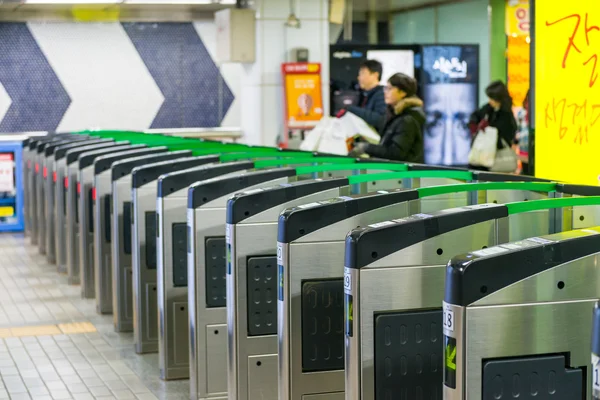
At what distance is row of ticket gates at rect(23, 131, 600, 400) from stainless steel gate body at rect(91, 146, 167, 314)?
0.75 ft

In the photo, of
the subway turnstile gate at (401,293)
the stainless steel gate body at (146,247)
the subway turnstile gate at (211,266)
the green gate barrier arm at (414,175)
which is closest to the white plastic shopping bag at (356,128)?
the stainless steel gate body at (146,247)

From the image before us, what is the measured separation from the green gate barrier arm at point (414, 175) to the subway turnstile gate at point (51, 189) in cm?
504

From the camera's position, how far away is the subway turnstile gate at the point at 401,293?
10.3ft

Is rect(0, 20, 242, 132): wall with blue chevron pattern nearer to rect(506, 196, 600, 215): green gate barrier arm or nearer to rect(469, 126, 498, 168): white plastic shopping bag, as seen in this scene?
A: rect(469, 126, 498, 168): white plastic shopping bag

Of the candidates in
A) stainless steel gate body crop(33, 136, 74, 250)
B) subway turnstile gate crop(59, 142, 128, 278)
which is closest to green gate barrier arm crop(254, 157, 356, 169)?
subway turnstile gate crop(59, 142, 128, 278)

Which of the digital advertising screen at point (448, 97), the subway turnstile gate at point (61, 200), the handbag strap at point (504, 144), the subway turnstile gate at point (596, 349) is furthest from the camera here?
the digital advertising screen at point (448, 97)

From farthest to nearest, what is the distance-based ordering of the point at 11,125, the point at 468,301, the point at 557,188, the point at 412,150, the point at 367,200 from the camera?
the point at 11,125, the point at 412,150, the point at 557,188, the point at 367,200, the point at 468,301

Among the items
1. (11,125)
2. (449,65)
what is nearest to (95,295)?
(11,125)

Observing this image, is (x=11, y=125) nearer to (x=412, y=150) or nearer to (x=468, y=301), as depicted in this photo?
(x=412, y=150)

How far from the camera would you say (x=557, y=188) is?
13.3ft

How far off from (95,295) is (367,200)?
15.0 ft

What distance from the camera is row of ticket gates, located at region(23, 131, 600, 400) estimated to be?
2637 millimetres

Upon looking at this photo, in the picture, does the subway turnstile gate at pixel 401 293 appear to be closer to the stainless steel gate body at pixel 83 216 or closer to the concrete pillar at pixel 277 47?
the stainless steel gate body at pixel 83 216

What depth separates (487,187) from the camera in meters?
3.92
